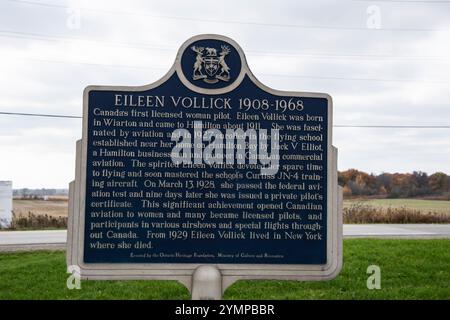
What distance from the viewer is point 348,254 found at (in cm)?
934

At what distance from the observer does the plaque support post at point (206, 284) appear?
4871mm

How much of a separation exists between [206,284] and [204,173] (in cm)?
116

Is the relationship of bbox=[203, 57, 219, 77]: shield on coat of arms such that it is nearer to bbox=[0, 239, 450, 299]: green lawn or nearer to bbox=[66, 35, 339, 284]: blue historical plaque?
bbox=[66, 35, 339, 284]: blue historical plaque

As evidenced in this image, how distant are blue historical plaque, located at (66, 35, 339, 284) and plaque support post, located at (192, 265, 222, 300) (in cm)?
15

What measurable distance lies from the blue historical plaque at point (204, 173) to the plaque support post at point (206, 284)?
5.8 inches

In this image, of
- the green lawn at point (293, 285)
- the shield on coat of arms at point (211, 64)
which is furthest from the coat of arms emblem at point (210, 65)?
the green lawn at point (293, 285)

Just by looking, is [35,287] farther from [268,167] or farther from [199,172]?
[268,167]

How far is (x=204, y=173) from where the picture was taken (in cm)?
504

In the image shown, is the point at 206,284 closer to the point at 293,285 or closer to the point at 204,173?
the point at 204,173

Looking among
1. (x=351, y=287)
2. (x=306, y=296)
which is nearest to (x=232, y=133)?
(x=306, y=296)

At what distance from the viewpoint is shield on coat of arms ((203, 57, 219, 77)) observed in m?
5.19

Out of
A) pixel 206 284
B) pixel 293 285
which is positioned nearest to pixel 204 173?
pixel 206 284

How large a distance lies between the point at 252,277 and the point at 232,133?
1561 mm

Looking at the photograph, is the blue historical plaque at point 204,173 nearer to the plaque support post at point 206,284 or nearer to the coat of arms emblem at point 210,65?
the coat of arms emblem at point 210,65
